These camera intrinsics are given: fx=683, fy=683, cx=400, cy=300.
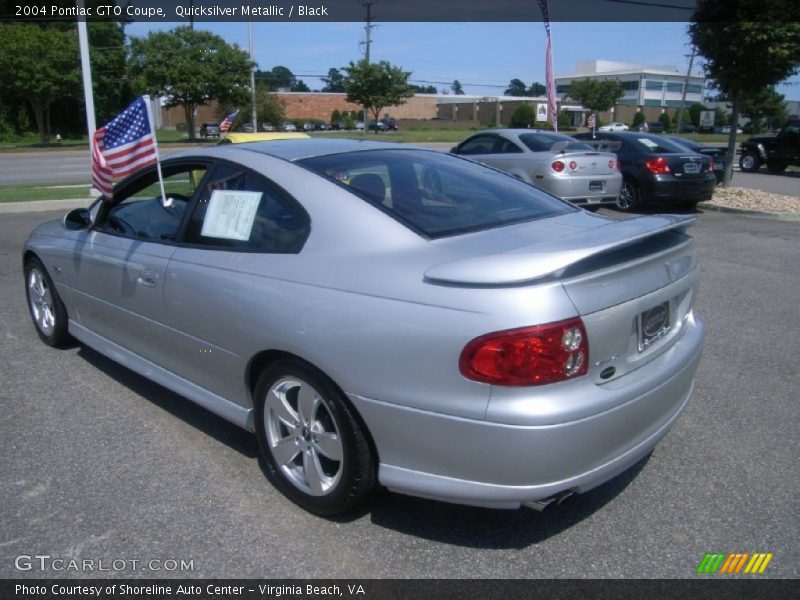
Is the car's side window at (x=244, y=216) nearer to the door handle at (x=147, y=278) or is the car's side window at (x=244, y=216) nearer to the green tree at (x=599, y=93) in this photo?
the door handle at (x=147, y=278)

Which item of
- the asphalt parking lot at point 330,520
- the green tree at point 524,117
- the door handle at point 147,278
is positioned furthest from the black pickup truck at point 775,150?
the green tree at point 524,117

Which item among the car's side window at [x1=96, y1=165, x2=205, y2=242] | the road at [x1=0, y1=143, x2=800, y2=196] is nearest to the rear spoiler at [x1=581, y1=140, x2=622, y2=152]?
the road at [x1=0, y1=143, x2=800, y2=196]

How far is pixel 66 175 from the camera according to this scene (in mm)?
21844

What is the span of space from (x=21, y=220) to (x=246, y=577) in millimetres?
10685

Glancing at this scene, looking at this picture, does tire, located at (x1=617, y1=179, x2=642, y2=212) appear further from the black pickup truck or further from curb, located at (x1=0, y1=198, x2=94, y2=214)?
the black pickup truck

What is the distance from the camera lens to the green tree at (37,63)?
37.7 m

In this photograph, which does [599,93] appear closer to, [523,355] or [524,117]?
[524,117]

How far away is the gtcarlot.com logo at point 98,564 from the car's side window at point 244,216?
4.48 feet

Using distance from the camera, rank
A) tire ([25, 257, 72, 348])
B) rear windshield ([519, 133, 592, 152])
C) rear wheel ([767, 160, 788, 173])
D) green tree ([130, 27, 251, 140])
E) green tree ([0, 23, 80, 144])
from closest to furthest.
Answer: tire ([25, 257, 72, 348]) → rear windshield ([519, 133, 592, 152]) → rear wheel ([767, 160, 788, 173]) → green tree ([0, 23, 80, 144]) → green tree ([130, 27, 251, 140])

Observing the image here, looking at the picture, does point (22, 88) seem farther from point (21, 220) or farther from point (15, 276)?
point (15, 276)

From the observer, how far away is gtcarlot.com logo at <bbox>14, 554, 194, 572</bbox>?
2691 millimetres

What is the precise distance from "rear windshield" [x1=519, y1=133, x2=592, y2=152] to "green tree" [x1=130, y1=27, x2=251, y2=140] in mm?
32258

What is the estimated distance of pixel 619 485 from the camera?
323cm

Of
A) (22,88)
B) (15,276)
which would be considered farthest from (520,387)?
(22,88)
